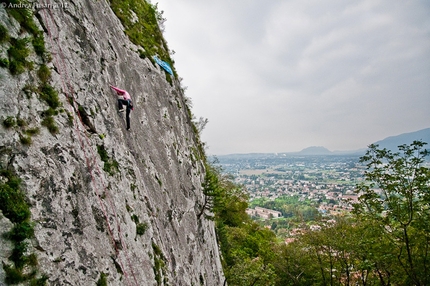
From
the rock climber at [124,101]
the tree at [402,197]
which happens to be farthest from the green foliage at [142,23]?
the tree at [402,197]

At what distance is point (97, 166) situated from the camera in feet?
27.5

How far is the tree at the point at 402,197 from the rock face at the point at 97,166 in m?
12.2

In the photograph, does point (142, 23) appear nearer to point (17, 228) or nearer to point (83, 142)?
point (83, 142)

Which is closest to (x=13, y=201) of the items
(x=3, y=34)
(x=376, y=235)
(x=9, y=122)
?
(x=9, y=122)

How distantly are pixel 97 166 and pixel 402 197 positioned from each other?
17423 millimetres

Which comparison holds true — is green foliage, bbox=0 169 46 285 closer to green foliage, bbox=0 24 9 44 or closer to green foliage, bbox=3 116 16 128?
green foliage, bbox=3 116 16 128

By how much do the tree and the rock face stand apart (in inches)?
481

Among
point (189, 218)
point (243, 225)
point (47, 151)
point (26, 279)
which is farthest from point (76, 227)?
point (243, 225)

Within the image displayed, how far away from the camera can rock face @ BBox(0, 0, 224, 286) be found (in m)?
6.04

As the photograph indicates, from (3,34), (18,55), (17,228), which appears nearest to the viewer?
(17,228)

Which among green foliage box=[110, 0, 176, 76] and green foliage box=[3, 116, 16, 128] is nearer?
green foliage box=[3, 116, 16, 128]

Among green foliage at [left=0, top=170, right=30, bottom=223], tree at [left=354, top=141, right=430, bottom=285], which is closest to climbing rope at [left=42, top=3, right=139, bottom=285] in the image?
green foliage at [left=0, top=170, right=30, bottom=223]

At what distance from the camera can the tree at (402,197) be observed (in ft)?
46.0

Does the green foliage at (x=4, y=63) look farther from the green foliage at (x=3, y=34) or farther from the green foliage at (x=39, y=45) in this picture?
the green foliage at (x=39, y=45)
